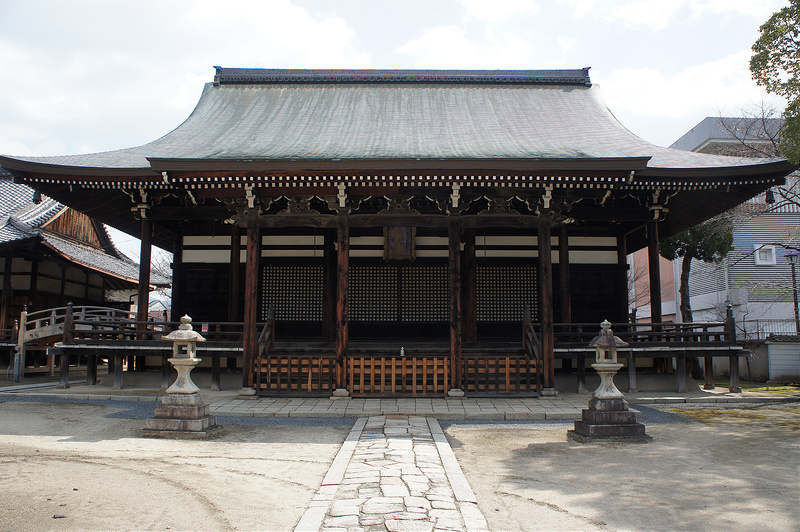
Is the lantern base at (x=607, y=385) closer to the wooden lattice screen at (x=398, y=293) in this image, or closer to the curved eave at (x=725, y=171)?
the curved eave at (x=725, y=171)

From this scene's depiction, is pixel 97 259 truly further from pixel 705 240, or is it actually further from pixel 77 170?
pixel 705 240

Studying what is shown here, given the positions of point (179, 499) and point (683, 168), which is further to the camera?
point (683, 168)

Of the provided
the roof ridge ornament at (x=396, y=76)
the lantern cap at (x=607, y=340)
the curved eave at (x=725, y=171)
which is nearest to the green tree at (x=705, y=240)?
the roof ridge ornament at (x=396, y=76)

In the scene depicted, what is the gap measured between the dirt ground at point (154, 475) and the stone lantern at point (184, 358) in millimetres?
796

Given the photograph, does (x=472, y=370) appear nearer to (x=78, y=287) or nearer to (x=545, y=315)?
(x=545, y=315)

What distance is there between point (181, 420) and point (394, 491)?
155 inches

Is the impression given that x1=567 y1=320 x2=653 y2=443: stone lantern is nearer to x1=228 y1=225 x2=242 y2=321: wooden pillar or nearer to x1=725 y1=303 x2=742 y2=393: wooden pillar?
x1=725 y1=303 x2=742 y2=393: wooden pillar

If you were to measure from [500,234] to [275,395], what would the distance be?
263 inches

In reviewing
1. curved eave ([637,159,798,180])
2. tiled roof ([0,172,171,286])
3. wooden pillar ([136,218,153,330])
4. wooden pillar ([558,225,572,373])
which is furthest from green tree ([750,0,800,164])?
tiled roof ([0,172,171,286])

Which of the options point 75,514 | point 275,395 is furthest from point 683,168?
point 75,514

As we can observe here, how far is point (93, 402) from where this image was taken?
33.8 feet

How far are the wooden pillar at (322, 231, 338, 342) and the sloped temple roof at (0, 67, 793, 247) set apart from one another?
2487 mm

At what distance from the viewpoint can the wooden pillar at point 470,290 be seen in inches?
506

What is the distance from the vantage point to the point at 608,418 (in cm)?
703
